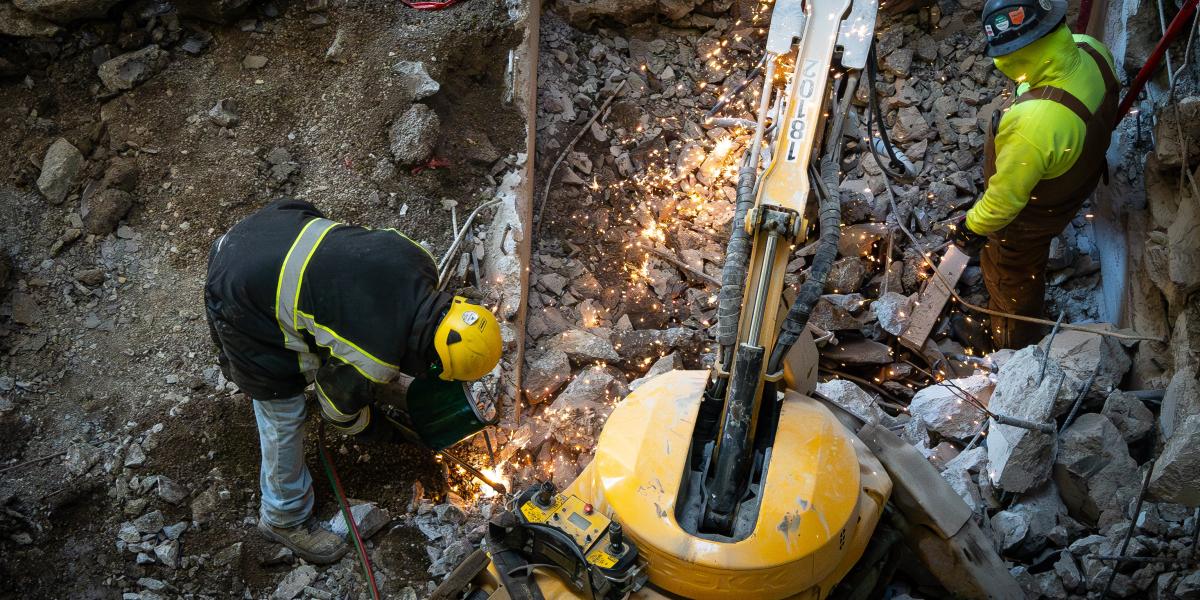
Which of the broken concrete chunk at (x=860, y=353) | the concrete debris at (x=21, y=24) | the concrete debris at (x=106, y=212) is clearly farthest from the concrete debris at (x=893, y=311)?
the concrete debris at (x=21, y=24)

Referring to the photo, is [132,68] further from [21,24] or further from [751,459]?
[751,459]

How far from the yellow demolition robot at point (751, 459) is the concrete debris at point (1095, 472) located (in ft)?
4.34

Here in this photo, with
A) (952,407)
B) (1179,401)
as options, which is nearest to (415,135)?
(952,407)

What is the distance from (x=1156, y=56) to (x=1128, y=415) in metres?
1.87

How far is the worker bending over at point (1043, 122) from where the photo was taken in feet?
13.8

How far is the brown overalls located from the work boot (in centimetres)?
386

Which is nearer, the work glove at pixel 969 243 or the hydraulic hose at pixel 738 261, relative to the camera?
the hydraulic hose at pixel 738 261

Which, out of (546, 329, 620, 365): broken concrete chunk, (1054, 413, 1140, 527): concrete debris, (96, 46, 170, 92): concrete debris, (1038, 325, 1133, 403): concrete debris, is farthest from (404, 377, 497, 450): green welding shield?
(96, 46, 170, 92): concrete debris

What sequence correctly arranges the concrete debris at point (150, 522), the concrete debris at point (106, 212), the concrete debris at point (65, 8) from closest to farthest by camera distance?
the concrete debris at point (150, 522) → the concrete debris at point (106, 212) → the concrete debris at point (65, 8)

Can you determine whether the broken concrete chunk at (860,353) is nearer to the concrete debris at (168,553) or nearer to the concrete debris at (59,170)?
the concrete debris at (168,553)

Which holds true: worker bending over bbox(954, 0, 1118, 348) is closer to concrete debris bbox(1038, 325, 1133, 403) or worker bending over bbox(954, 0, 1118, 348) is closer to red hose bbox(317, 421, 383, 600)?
concrete debris bbox(1038, 325, 1133, 403)

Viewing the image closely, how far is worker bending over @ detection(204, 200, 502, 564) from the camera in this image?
325 cm

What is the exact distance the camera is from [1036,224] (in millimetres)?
4645

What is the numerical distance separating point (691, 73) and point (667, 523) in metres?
4.38
